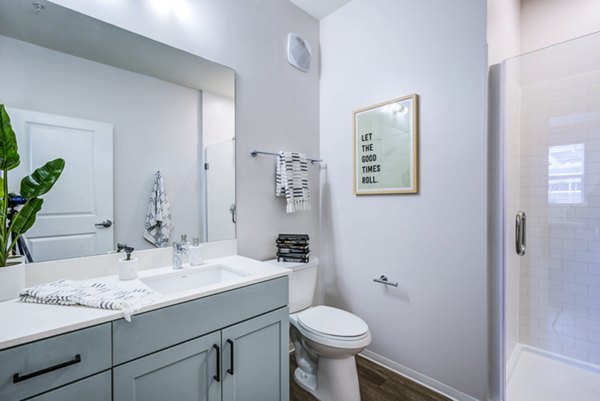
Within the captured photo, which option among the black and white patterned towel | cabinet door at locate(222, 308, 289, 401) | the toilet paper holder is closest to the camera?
the black and white patterned towel

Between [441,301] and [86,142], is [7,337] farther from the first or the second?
[441,301]

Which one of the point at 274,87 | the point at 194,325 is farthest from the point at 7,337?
the point at 274,87

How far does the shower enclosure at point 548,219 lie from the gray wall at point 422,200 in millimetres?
139

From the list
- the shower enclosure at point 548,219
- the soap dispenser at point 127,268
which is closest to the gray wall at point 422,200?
the shower enclosure at point 548,219

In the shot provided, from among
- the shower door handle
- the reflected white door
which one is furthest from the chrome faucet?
the shower door handle

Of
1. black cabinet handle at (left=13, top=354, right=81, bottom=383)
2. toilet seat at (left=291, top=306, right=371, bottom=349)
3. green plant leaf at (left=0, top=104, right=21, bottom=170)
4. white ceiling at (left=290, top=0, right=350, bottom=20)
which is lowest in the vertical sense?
toilet seat at (left=291, top=306, right=371, bottom=349)

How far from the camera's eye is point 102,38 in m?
1.33

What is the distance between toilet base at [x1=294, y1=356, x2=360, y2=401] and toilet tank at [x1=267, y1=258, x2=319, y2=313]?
0.36 metres

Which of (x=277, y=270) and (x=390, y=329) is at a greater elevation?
(x=277, y=270)

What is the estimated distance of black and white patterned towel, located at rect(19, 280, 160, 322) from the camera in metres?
0.92

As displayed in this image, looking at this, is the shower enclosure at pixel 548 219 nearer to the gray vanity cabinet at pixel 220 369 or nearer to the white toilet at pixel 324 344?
the white toilet at pixel 324 344

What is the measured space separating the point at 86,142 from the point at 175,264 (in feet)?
2.33

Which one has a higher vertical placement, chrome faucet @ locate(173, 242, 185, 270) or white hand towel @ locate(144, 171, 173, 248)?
white hand towel @ locate(144, 171, 173, 248)

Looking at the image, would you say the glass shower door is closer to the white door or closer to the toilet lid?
the toilet lid
